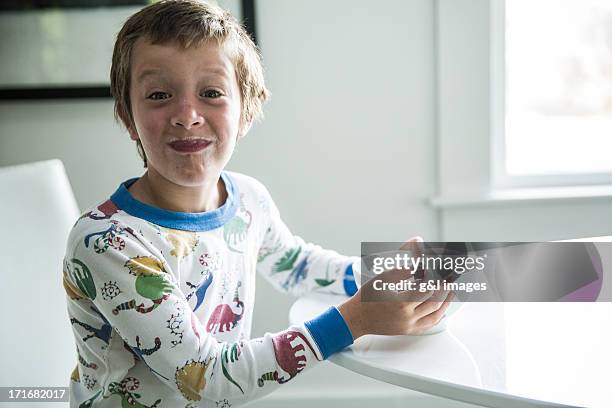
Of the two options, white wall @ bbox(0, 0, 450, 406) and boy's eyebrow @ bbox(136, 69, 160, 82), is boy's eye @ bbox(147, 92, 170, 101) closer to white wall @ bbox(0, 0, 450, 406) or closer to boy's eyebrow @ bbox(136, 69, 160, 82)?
boy's eyebrow @ bbox(136, 69, 160, 82)

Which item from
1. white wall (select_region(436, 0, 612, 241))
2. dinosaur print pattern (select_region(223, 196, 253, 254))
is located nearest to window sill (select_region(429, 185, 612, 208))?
white wall (select_region(436, 0, 612, 241))

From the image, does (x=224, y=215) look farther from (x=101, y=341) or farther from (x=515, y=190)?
(x=515, y=190)

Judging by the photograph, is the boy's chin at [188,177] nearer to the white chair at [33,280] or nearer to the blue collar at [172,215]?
the blue collar at [172,215]

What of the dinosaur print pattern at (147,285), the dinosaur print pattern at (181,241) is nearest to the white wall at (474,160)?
the dinosaur print pattern at (181,241)

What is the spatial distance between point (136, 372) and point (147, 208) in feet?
0.78

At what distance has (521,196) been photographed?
5.65 feet

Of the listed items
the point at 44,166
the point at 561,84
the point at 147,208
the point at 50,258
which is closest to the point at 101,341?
the point at 147,208

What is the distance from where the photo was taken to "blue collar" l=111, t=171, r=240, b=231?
99cm

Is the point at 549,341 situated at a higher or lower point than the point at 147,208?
lower

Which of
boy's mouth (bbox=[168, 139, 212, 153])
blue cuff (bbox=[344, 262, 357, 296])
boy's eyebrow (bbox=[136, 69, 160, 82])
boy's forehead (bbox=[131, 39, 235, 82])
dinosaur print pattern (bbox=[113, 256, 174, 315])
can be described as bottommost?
blue cuff (bbox=[344, 262, 357, 296])

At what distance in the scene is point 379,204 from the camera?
1713 millimetres

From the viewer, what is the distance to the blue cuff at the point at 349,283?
112cm

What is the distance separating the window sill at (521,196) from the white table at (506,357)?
0.71 m

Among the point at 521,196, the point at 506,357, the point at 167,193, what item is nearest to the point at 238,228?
the point at 167,193
